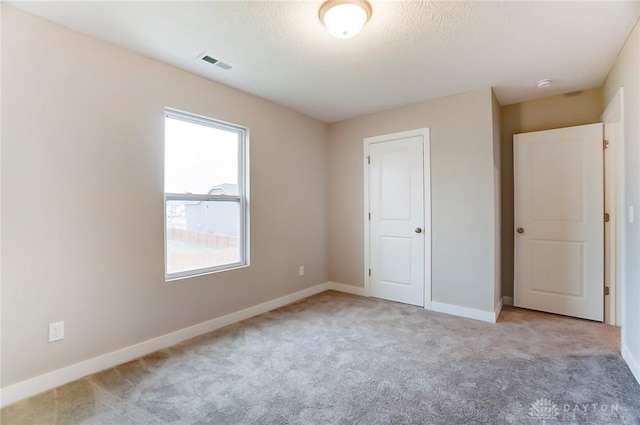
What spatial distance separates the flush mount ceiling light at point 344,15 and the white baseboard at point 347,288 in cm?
314

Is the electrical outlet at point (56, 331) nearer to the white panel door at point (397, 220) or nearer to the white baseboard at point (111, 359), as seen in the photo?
the white baseboard at point (111, 359)

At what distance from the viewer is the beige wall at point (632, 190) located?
2.01 meters

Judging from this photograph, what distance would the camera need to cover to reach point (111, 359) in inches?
87.0

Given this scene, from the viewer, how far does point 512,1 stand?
1799mm

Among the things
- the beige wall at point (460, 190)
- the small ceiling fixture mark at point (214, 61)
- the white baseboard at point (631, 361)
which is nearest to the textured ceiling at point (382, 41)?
Result: the small ceiling fixture mark at point (214, 61)

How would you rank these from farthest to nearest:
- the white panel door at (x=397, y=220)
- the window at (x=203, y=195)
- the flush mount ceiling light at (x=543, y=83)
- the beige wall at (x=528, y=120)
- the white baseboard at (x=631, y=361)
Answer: the white panel door at (x=397, y=220), the beige wall at (x=528, y=120), the flush mount ceiling light at (x=543, y=83), the window at (x=203, y=195), the white baseboard at (x=631, y=361)

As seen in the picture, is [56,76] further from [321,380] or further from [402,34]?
[321,380]

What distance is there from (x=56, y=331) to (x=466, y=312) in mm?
3606

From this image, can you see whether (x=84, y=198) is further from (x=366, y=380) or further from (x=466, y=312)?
(x=466, y=312)

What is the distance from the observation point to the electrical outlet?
6.47ft

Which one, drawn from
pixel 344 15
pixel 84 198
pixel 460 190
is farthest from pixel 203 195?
pixel 460 190

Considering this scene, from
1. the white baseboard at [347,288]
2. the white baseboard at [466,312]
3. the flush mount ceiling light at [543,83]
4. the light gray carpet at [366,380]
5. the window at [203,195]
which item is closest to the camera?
the light gray carpet at [366,380]

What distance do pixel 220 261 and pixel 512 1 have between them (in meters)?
3.13

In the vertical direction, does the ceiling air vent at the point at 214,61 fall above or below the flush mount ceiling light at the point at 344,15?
above
